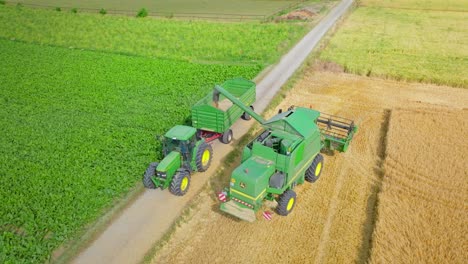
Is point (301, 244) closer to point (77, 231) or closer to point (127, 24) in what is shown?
point (77, 231)

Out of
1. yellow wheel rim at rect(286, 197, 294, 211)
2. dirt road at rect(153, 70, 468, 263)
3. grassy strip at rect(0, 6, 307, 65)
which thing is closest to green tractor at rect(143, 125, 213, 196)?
dirt road at rect(153, 70, 468, 263)

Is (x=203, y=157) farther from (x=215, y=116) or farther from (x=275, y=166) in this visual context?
(x=275, y=166)

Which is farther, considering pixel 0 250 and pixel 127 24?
pixel 127 24

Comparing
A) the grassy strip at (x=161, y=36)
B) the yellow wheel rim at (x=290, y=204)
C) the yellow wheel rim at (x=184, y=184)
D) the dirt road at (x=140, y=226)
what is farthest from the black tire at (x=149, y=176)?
the grassy strip at (x=161, y=36)

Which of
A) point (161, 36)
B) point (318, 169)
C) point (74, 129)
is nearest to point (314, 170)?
point (318, 169)

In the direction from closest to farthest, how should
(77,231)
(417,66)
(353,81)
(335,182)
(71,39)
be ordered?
(77,231), (335,182), (353,81), (417,66), (71,39)

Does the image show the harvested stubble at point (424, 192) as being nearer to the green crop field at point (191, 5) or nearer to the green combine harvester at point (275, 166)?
the green combine harvester at point (275, 166)

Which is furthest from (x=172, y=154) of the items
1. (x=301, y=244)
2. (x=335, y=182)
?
(x=335, y=182)
